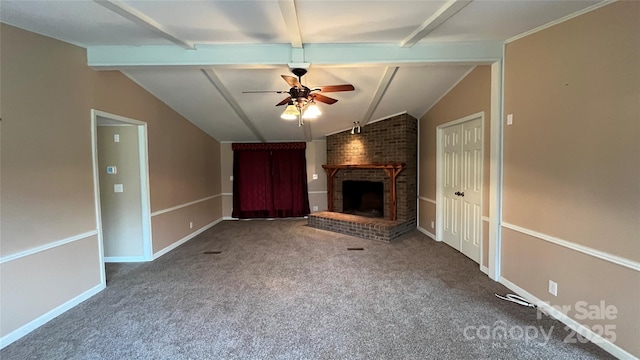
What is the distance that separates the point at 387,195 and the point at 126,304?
4556 millimetres

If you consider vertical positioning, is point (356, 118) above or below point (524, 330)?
above

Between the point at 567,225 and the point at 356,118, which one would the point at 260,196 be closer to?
the point at 356,118

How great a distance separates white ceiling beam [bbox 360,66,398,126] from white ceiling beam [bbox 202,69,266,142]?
223cm

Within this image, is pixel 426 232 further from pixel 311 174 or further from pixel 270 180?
pixel 270 180

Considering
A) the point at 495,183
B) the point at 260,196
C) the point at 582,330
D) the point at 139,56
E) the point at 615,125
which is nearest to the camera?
the point at 615,125

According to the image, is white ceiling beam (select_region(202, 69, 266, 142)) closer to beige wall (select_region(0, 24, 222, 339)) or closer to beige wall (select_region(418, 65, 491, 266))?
beige wall (select_region(0, 24, 222, 339))

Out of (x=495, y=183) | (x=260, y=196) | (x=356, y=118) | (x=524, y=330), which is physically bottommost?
(x=524, y=330)

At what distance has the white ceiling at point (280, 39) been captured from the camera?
2.10m

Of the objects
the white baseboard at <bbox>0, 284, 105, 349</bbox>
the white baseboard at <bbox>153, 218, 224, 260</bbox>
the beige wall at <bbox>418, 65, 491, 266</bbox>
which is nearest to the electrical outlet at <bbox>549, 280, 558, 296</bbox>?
the beige wall at <bbox>418, 65, 491, 266</bbox>

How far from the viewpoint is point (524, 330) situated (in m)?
2.15

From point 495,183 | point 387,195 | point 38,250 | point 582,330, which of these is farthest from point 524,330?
point 38,250

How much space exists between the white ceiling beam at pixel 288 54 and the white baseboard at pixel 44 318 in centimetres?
240

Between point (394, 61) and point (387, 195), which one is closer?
point (394, 61)

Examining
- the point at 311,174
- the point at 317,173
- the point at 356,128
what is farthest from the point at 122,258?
the point at 356,128
